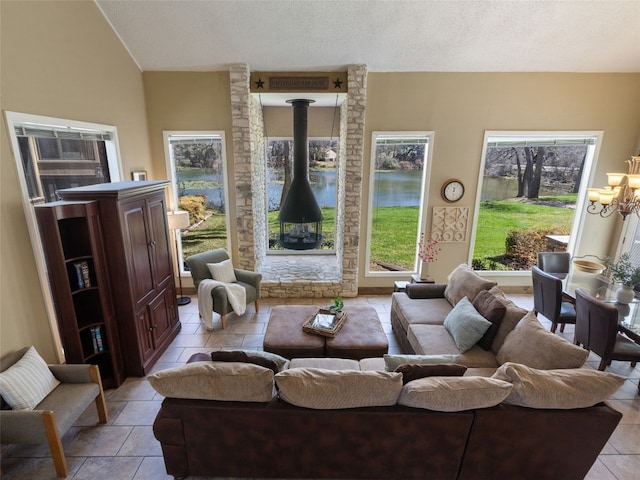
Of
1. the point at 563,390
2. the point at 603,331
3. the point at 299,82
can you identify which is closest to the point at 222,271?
the point at 299,82

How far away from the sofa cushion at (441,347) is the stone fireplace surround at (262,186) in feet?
6.91

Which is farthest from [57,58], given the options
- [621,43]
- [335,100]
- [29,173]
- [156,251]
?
[621,43]

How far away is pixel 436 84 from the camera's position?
16.3 ft

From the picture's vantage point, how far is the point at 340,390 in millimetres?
2090

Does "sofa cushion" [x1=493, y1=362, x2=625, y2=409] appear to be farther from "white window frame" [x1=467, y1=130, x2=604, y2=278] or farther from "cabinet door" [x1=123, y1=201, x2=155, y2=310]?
"white window frame" [x1=467, y1=130, x2=604, y2=278]

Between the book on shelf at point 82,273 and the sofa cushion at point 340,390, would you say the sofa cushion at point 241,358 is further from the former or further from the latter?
the book on shelf at point 82,273

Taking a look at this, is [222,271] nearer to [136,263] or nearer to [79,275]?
[136,263]

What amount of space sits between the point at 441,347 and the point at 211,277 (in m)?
3.31

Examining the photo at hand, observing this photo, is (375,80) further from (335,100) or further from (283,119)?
(283,119)

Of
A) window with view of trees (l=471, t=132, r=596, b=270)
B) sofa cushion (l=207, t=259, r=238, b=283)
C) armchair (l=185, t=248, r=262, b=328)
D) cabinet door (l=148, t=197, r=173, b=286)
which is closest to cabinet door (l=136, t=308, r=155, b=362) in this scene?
cabinet door (l=148, t=197, r=173, b=286)

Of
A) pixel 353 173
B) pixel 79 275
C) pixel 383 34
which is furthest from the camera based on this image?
pixel 353 173

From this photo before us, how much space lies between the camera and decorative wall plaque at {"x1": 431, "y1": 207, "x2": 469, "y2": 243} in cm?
545

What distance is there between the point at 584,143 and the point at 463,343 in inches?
176

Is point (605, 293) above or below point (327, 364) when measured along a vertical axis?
above
